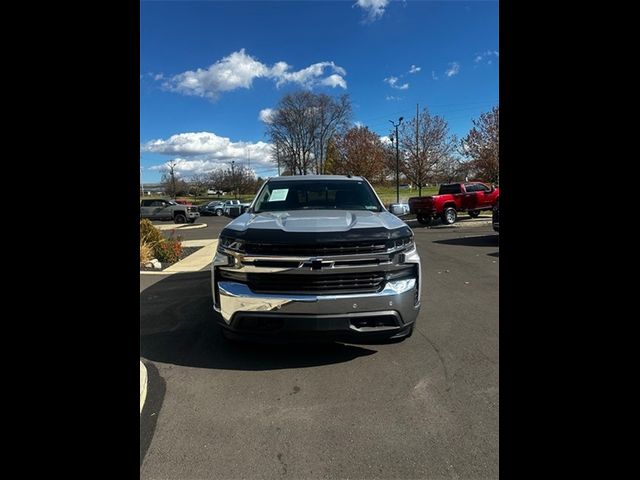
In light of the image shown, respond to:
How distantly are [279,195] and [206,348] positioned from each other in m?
1.95

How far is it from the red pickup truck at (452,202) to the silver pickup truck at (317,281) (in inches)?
651

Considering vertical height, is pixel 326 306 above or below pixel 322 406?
above

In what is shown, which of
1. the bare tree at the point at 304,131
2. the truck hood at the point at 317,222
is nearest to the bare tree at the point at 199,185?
the bare tree at the point at 304,131

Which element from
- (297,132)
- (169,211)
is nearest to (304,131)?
(297,132)

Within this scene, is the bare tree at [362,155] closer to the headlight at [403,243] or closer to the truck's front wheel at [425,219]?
the truck's front wheel at [425,219]

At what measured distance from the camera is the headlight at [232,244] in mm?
3197

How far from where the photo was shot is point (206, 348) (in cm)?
385

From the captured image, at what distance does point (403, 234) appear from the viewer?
3332 millimetres

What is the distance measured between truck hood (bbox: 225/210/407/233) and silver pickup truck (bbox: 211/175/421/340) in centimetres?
2

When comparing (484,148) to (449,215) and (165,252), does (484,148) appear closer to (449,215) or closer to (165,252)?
(449,215)

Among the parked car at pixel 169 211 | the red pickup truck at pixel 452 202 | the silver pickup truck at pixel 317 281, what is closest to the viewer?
the silver pickup truck at pixel 317 281
